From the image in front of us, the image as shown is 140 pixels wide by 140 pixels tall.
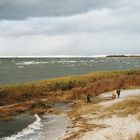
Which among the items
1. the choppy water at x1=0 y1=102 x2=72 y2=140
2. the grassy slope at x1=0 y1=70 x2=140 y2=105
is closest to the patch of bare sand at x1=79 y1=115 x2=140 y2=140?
the choppy water at x1=0 y1=102 x2=72 y2=140

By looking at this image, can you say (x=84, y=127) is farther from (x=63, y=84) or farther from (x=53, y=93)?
(x=63, y=84)

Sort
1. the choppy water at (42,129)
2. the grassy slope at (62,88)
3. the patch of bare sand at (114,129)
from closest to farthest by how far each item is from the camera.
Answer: the patch of bare sand at (114,129) < the choppy water at (42,129) < the grassy slope at (62,88)

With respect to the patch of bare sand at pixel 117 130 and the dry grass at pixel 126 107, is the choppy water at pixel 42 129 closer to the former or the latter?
the patch of bare sand at pixel 117 130

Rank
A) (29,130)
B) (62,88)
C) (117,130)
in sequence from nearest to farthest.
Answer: (117,130) → (29,130) → (62,88)

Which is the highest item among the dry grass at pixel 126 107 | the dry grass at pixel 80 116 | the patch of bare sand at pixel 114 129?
the dry grass at pixel 126 107

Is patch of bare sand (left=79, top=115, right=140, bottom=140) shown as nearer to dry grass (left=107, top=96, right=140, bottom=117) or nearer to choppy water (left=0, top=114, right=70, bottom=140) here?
dry grass (left=107, top=96, right=140, bottom=117)

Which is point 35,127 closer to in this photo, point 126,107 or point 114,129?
point 114,129

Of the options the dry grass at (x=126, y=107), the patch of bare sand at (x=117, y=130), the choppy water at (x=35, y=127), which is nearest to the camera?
the patch of bare sand at (x=117, y=130)

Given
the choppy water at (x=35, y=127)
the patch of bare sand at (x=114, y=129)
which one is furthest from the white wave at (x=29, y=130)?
the patch of bare sand at (x=114, y=129)

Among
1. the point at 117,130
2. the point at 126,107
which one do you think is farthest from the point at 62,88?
the point at 117,130

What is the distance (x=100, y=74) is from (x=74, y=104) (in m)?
22.3

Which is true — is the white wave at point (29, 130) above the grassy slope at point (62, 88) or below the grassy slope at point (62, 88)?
below

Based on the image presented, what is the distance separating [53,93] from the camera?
5219 cm

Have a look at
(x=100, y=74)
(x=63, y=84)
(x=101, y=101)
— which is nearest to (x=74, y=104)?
(x=101, y=101)
